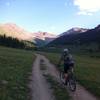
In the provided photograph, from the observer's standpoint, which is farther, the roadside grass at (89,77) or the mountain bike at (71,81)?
the roadside grass at (89,77)

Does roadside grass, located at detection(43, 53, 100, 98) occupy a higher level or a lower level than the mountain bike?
lower

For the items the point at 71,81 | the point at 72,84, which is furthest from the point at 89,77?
the point at 72,84

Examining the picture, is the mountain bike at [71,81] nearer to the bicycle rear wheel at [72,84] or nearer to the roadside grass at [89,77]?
the bicycle rear wheel at [72,84]

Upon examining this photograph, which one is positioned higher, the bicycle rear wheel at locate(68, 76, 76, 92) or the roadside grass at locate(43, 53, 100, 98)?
the bicycle rear wheel at locate(68, 76, 76, 92)

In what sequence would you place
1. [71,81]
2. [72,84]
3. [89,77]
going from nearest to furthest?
1. [72,84]
2. [71,81]
3. [89,77]

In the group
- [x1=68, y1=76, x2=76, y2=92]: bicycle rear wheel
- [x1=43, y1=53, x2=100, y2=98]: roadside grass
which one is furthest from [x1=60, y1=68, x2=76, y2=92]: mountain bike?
[x1=43, y1=53, x2=100, y2=98]: roadside grass

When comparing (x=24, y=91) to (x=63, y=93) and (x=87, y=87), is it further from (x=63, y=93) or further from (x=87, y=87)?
(x=87, y=87)

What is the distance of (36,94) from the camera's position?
19.3 meters

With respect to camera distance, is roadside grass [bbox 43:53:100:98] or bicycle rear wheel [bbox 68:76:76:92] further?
roadside grass [bbox 43:53:100:98]

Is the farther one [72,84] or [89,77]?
[89,77]

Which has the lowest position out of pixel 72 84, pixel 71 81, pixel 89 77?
pixel 89 77

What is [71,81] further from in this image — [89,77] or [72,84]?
[89,77]

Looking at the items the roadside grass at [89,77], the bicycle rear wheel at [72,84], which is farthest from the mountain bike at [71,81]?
the roadside grass at [89,77]

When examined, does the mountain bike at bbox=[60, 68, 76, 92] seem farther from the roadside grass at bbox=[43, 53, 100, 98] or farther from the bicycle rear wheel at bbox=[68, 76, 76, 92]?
the roadside grass at bbox=[43, 53, 100, 98]
